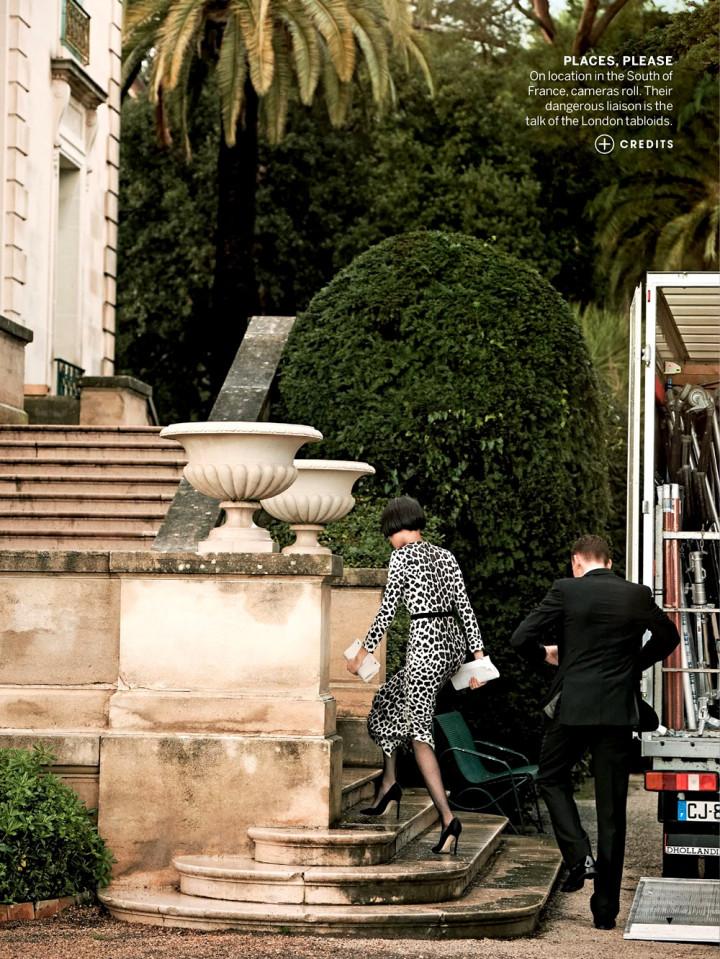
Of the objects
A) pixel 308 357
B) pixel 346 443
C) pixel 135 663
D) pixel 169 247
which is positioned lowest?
pixel 135 663

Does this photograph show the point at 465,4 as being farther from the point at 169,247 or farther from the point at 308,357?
the point at 308,357

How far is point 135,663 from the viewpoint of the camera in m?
7.23

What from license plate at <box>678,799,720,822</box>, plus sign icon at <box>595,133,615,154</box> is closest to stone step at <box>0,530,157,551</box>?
license plate at <box>678,799,720,822</box>

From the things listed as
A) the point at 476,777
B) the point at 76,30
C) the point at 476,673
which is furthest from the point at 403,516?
the point at 76,30

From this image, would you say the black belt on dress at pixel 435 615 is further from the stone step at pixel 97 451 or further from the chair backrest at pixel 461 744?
the stone step at pixel 97 451

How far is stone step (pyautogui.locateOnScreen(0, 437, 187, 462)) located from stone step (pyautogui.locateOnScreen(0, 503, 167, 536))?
1.08 meters

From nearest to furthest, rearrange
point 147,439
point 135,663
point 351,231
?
point 135,663, point 147,439, point 351,231

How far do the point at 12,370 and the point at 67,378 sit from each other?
3616 mm

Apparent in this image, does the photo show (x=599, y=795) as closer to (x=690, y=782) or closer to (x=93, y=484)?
(x=690, y=782)

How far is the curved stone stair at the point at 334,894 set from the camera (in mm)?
6340

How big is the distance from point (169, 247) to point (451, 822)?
21.5 metres

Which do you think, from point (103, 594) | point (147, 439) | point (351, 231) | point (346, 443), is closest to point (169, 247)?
point (351, 231)

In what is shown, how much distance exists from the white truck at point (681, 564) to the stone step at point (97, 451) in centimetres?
533

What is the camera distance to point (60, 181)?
19.9m
